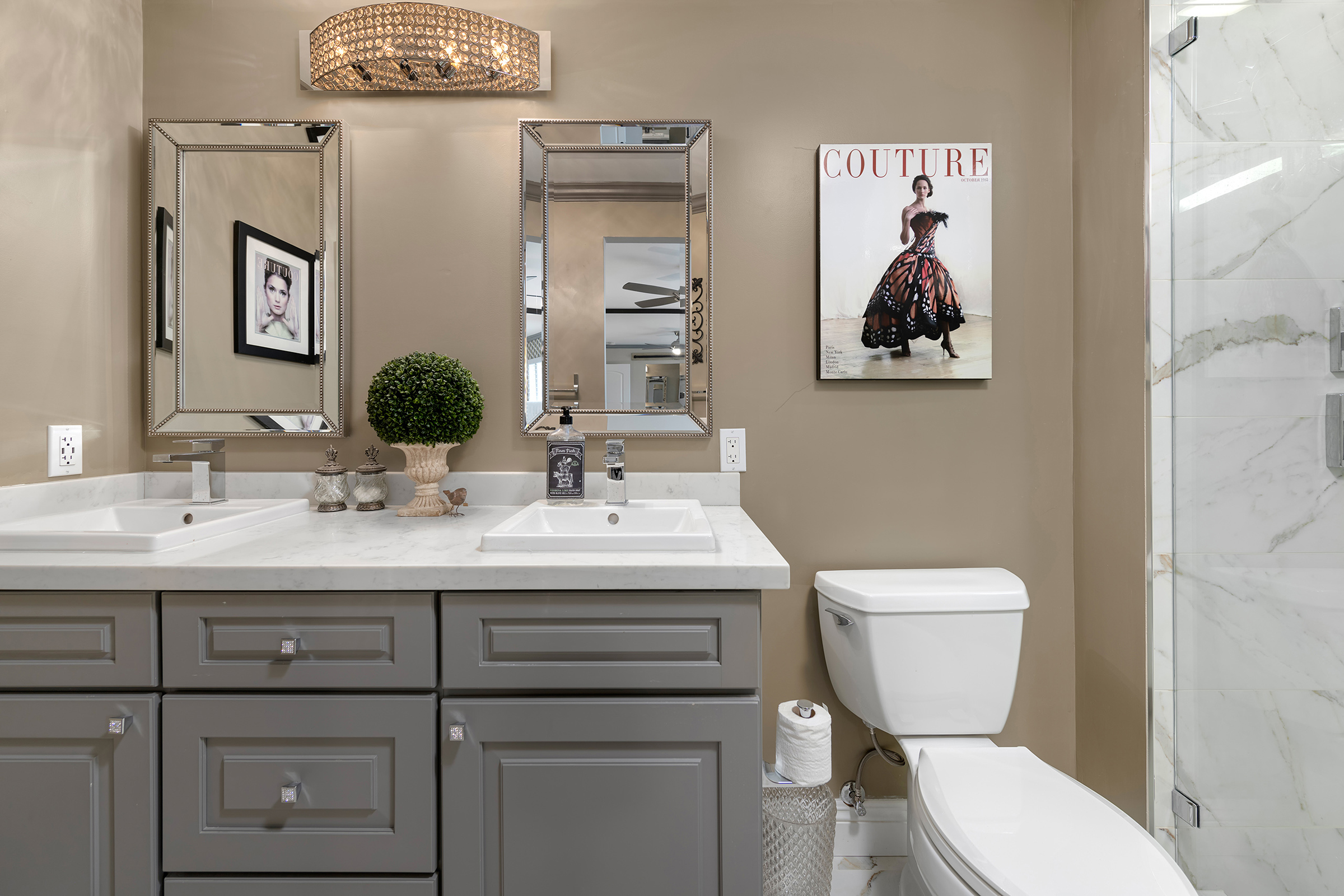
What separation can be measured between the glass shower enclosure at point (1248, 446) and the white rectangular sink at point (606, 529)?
1041 millimetres

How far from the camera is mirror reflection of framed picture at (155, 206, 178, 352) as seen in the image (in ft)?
5.21

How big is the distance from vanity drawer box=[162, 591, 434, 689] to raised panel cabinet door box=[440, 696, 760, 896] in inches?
5.0

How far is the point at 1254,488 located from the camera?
121 centimetres

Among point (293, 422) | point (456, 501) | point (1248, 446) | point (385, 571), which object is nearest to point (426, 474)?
point (456, 501)

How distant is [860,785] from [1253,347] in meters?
1.30

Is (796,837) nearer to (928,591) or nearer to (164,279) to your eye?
(928,591)

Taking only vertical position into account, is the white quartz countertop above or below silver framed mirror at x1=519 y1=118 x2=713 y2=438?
below

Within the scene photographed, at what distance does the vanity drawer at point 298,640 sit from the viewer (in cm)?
99

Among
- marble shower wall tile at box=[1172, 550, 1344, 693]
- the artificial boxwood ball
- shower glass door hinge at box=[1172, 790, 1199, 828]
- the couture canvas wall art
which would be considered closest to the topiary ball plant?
the artificial boxwood ball

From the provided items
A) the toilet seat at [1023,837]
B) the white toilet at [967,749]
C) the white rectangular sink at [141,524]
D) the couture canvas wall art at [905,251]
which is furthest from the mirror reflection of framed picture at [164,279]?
the toilet seat at [1023,837]

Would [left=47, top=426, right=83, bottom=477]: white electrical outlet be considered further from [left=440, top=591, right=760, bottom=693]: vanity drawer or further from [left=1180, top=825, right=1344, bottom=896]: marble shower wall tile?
[left=1180, top=825, right=1344, bottom=896]: marble shower wall tile

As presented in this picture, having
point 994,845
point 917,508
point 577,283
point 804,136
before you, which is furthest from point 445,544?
point 804,136

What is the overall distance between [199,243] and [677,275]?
123 cm

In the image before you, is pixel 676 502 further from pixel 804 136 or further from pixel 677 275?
pixel 804 136
